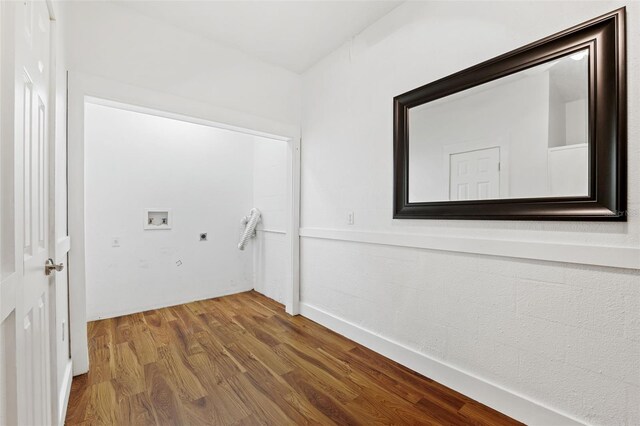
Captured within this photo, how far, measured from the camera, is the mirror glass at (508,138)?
1415 millimetres

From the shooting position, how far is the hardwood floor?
5.28ft

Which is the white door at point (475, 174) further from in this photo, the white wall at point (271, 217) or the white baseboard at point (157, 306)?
the white baseboard at point (157, 306)

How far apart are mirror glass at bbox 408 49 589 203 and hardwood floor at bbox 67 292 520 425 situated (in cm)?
129

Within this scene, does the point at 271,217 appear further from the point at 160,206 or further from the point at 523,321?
the point at 523,321

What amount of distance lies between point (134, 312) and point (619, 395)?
3939 mm

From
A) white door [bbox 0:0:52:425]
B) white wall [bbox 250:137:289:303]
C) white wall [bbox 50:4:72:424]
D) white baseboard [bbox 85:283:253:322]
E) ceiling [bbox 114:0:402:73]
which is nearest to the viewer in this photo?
white door [bbox 0:0:52:425]

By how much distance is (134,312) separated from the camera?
3176 millimetres

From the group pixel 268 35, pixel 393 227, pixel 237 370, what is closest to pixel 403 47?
pixel 268 35

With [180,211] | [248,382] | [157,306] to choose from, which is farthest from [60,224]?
[157,306]

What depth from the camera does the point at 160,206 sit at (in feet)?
11.0

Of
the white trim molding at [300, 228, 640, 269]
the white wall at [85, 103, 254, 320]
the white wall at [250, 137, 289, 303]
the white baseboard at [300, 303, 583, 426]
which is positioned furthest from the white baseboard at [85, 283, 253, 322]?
the white trim molding at [300, 228, 640, 269]

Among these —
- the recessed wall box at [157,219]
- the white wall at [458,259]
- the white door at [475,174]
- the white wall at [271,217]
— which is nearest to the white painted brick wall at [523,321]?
the white wall at [458,259]

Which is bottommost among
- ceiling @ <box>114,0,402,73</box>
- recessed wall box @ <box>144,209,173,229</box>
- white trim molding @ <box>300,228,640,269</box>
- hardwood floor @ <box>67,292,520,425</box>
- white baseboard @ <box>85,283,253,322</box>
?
hardwood floor @ <box>67,292,520,425</box>

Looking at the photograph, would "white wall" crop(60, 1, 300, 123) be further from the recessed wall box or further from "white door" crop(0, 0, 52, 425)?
the recessed wall box
